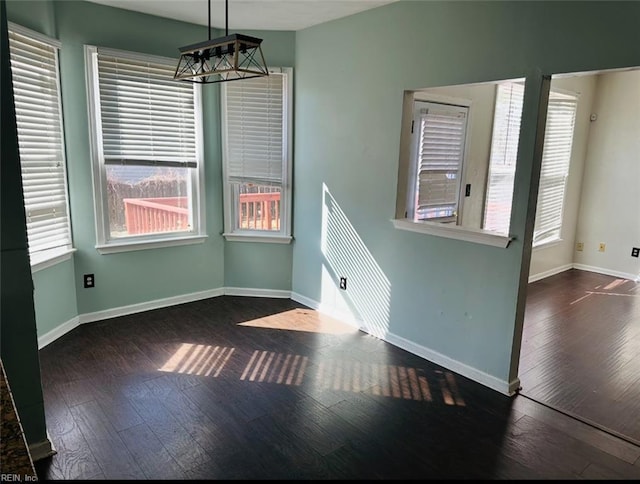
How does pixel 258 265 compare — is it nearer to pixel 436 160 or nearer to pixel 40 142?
pixel 436 160

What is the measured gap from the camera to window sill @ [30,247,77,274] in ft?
10.7

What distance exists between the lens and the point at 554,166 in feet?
17.9

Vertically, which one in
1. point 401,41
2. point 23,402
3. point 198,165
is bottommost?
point 23,402

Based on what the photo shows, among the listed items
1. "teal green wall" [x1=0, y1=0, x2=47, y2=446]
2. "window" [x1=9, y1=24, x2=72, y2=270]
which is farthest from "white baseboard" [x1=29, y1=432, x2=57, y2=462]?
"window" [x1=9, y1=24, x2=72, y2=270]

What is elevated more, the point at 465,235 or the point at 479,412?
Result: the point at 465,235

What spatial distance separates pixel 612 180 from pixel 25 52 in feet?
20.8

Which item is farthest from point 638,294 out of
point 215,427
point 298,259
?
point 215,427

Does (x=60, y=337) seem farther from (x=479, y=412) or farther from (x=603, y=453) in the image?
(x=603, y=453)

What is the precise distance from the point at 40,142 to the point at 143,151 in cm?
84

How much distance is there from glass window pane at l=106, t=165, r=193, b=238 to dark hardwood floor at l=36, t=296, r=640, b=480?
3.29 feet

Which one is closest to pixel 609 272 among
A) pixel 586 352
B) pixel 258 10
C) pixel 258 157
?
pixel 586 352

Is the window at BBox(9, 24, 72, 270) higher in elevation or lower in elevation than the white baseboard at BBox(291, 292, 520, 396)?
higher

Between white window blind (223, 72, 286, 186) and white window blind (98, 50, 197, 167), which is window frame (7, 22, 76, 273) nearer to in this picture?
white window blind (98, 50, 197, 167)

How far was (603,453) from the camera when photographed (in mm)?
2371
